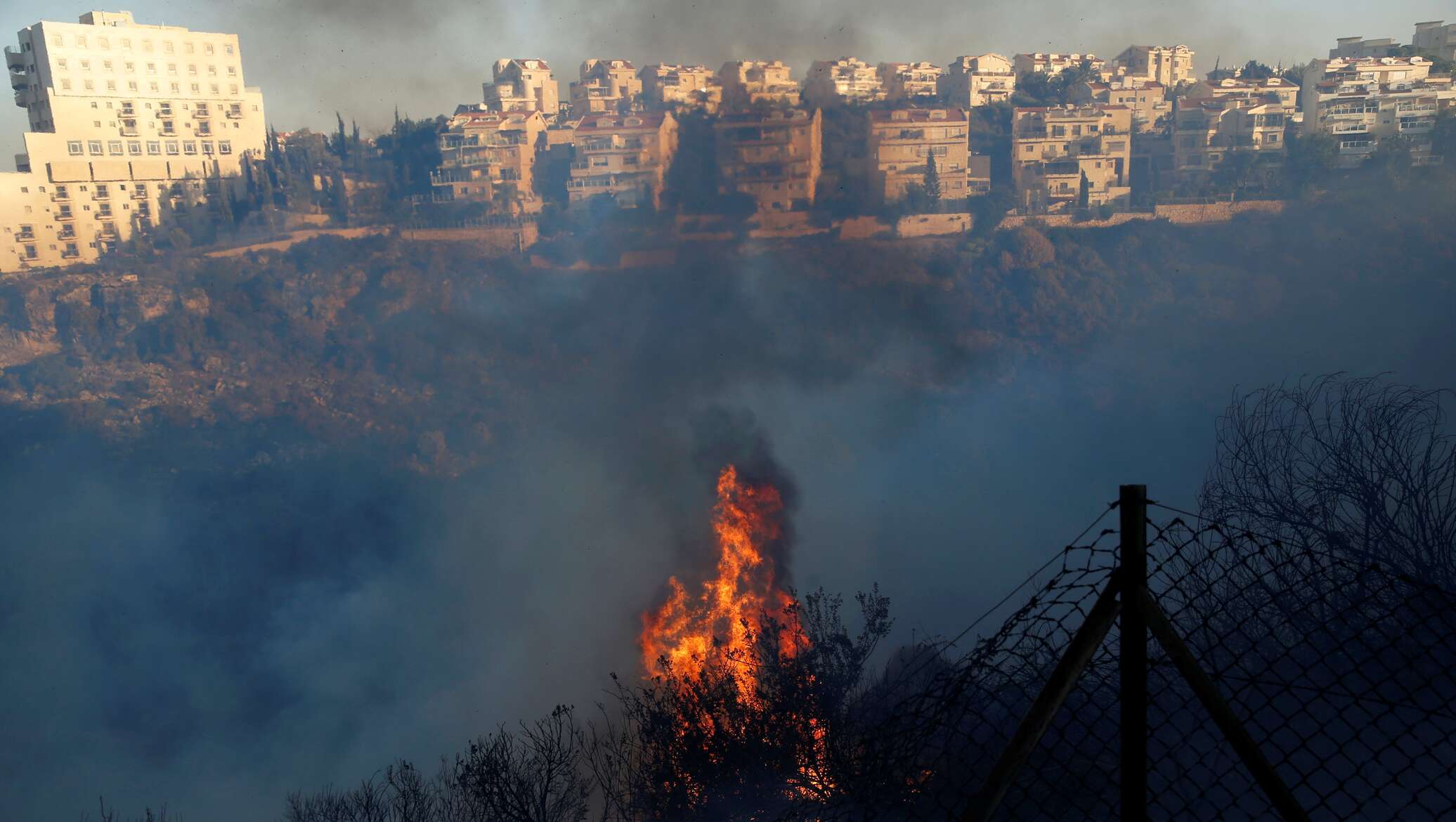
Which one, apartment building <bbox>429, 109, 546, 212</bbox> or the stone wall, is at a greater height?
apartment building <bbox>429, 109, 546, 212</bbox>

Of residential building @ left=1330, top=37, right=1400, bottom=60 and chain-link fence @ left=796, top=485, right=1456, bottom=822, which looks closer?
chain-link fence @ left=796, top=485, right=1456, bottom=822

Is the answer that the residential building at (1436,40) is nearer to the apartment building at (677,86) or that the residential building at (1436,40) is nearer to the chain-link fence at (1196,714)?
the apartment building at (677,86)

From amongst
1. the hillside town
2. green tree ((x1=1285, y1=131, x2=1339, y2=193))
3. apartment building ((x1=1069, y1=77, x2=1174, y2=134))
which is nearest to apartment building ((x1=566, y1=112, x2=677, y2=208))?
the hillside town

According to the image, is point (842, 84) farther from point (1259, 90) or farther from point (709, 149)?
point (1259, 90)

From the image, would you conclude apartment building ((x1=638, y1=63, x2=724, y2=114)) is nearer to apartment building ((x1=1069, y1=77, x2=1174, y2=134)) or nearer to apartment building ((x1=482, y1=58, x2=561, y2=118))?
apartment building ((x1=482, y1=58, x2=561, y2=118))

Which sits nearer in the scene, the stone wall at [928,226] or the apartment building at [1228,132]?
the stone wall at [928,226]

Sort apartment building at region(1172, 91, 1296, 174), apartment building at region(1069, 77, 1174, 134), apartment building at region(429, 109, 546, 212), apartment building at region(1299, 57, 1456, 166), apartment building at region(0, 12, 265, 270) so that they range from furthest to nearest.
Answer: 1. apartment building at region(429, 109, 546, 212)
2. apartment building at region(1069, 77, 1174, 134)
3. apartment building at region(1172, 91, 1296, 174)
4. apartment building at region(1299, 57, 1456, 166)
5. apartment building at region(0, 12, 265, 270)

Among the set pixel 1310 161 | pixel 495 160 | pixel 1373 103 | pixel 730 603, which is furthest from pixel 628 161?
pixel 1373 103

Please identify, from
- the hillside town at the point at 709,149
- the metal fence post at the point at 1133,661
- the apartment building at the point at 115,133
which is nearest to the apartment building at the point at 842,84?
the hillside town at the point at 709,149

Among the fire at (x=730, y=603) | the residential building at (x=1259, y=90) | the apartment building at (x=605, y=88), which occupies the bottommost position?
the fire at (x=730, y=603)
